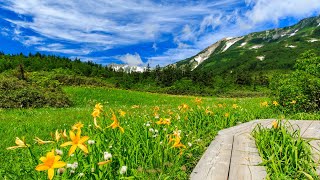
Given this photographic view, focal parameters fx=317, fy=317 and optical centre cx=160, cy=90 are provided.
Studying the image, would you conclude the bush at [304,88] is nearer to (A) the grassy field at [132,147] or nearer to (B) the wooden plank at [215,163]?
(A) the grassy field at [132,147]

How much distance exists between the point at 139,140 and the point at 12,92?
2107cm

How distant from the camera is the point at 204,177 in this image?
4215mm

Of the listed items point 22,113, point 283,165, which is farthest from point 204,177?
point 22,113

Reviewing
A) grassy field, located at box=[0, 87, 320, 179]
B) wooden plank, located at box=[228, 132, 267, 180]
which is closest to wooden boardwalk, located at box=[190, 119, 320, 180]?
wooden plank, located at box=[228, 132, 267, 180]

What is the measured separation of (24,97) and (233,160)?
870 inches

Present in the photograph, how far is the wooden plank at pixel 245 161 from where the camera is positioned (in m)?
4.20

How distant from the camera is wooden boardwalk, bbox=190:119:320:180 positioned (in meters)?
4.24

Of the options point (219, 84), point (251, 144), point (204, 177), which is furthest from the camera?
point (219, 84)

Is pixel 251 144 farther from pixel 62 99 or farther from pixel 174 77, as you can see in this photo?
pixel 174 77

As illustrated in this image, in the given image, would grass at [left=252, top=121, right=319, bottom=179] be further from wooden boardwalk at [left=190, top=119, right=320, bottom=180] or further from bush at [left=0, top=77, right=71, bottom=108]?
bush at [left=0, top=77, right=71, bottom=108]

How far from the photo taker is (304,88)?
46.5ft

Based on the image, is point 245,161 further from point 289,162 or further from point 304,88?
point 304,88

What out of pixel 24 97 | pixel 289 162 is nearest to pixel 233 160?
pixel 289 162

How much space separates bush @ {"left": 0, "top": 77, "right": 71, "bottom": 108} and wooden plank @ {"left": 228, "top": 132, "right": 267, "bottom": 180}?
20.5 m
